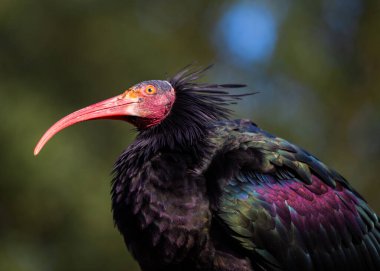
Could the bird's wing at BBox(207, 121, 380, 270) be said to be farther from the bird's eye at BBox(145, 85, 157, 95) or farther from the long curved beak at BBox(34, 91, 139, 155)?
the long curved beak at BBox(34, 91, 139, 155)

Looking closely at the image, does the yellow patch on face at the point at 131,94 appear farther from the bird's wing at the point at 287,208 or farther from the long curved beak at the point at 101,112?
the bird's wing at the point at 287,208

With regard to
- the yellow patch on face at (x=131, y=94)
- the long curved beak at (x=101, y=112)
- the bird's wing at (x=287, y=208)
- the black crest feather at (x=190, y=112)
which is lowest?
the bird's wing at (x=287, y=208)

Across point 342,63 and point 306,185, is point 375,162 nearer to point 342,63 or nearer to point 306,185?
point 342,63

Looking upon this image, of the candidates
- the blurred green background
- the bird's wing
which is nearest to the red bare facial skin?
the bird's wing

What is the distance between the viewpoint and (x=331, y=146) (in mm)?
26875

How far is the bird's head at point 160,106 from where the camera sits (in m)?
9.90

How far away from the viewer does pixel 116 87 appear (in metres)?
25.5

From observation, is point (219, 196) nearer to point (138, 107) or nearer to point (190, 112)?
point (190, 112)

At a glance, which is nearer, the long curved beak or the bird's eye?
the long curved beak

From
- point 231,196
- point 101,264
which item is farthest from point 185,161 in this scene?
point 101,264

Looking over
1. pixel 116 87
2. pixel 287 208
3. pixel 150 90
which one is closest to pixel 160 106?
pixel 150 90

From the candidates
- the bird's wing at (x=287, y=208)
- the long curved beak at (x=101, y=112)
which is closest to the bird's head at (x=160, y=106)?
the long curved beak at (x=101, y=112)

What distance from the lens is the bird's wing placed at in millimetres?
9180

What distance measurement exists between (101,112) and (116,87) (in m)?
15.7
